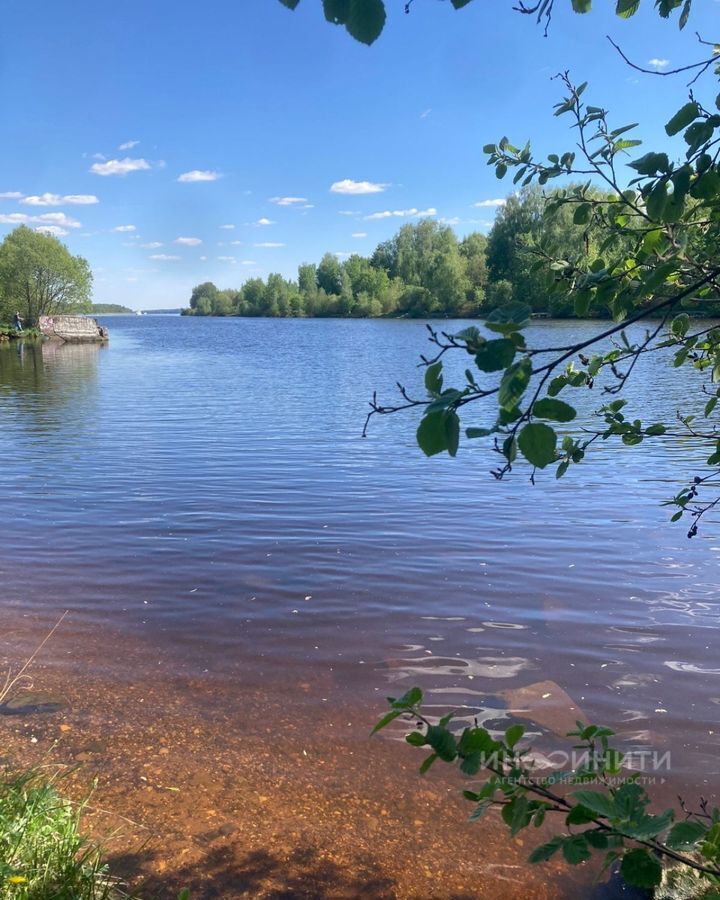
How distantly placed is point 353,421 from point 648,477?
8985 millimetres

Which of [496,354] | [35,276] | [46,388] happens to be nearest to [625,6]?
[496,354]

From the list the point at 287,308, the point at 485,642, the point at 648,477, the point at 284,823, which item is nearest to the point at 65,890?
the point at 284,823

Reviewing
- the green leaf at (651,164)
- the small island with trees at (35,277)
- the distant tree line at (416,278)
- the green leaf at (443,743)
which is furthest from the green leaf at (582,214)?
the small island with trees at (35,277)

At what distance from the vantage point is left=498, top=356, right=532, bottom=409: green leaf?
55.5 inches

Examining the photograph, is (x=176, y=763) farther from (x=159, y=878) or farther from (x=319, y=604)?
(x=319, y=604)

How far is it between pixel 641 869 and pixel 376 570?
6.80 meters

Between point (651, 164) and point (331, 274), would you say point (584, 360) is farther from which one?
point (331, 274)

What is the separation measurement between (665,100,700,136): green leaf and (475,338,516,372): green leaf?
96cm

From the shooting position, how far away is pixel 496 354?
1.45 m

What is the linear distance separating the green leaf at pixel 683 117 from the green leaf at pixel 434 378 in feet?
3.40

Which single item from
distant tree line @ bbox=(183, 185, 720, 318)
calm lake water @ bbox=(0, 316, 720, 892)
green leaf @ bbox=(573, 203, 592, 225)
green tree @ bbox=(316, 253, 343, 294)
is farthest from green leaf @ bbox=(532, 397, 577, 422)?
green tree @ bbox=(316, 253, 343, 294)

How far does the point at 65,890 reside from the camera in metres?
2.81

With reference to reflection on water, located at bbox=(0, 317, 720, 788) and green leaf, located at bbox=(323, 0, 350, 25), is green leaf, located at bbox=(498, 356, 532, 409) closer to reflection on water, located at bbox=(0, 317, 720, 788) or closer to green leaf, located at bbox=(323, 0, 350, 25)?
green leaf, located at bbox=(323, 0, 350, 25)

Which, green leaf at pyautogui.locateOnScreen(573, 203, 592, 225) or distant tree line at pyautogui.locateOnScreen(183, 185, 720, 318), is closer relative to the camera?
green leaf at pyautogui.locateOnScreen(573, 203, 592, 225)
